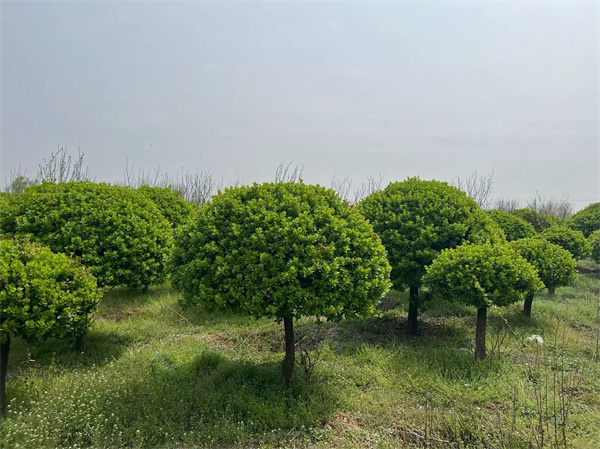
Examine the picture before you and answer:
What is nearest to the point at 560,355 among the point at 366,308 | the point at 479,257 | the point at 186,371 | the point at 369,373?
the point at 479,257

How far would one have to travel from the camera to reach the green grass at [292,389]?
3.72m

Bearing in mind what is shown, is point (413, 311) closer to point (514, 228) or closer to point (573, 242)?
point (573, 242)

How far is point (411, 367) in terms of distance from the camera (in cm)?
522

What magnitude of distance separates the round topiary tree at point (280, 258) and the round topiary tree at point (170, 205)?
5.17 meters

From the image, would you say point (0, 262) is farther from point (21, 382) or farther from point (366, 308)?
point (366, 308)

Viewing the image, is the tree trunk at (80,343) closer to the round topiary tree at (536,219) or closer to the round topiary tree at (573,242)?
the round topiary tree at (573,242)

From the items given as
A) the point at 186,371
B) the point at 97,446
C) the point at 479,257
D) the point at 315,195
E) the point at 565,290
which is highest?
the point at 315,195

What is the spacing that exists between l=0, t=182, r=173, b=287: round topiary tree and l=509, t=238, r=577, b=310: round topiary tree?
7141 mm

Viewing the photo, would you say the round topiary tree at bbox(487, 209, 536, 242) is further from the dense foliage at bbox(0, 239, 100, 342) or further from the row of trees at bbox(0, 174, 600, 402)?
the dense foliage at bbox(0, 239, 100, 342)

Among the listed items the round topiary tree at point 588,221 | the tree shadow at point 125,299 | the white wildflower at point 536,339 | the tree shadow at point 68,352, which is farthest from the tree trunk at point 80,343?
the round topiary tree at point 588,221

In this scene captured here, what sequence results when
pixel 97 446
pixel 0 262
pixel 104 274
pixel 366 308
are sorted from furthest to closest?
1. pixel 104 274
2. pixel 366 308
3. pixel 0 262
4. pixel 97 446

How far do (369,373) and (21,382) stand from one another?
14.4 ft

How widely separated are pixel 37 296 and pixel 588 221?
57.3 feet

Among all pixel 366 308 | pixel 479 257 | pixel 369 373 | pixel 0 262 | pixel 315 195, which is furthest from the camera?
pixel 479 257
